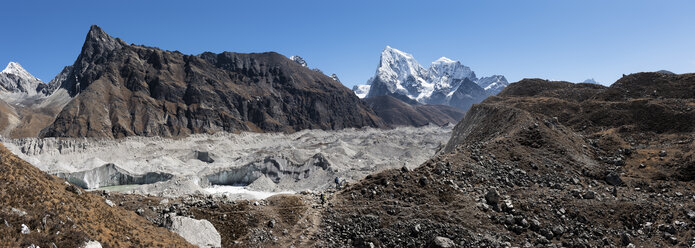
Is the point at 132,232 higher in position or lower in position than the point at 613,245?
higher

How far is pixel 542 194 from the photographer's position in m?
21.7

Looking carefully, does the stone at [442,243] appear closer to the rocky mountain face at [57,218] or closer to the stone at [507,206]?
the stone at [507,206]

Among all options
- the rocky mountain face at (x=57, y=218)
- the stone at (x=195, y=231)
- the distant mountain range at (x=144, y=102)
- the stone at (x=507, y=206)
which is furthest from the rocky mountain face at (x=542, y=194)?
the distant mountain range at (x=144, y=102)

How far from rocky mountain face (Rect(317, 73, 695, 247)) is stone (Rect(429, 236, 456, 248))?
5cm

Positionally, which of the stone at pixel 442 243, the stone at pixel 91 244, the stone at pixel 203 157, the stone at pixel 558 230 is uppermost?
the stone at pixel 203 157

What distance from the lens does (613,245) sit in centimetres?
1797

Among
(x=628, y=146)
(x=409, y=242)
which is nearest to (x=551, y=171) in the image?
(x=628, y=146)

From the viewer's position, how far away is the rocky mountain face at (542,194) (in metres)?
18.7

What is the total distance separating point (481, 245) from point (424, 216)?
10.7ft

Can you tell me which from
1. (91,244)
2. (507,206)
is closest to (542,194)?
(507,206)

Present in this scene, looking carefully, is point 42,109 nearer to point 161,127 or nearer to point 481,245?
point 161,127

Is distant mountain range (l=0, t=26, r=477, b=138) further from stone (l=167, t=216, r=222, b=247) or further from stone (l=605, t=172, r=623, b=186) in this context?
stone (l=605, t=172, r=623, b=186)

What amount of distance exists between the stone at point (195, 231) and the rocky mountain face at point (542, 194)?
5.66 m

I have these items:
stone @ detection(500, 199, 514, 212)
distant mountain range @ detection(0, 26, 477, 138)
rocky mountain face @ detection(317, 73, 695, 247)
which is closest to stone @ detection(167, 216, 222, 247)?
rocky mountain face @ detection(317, 73, 695, 247)
